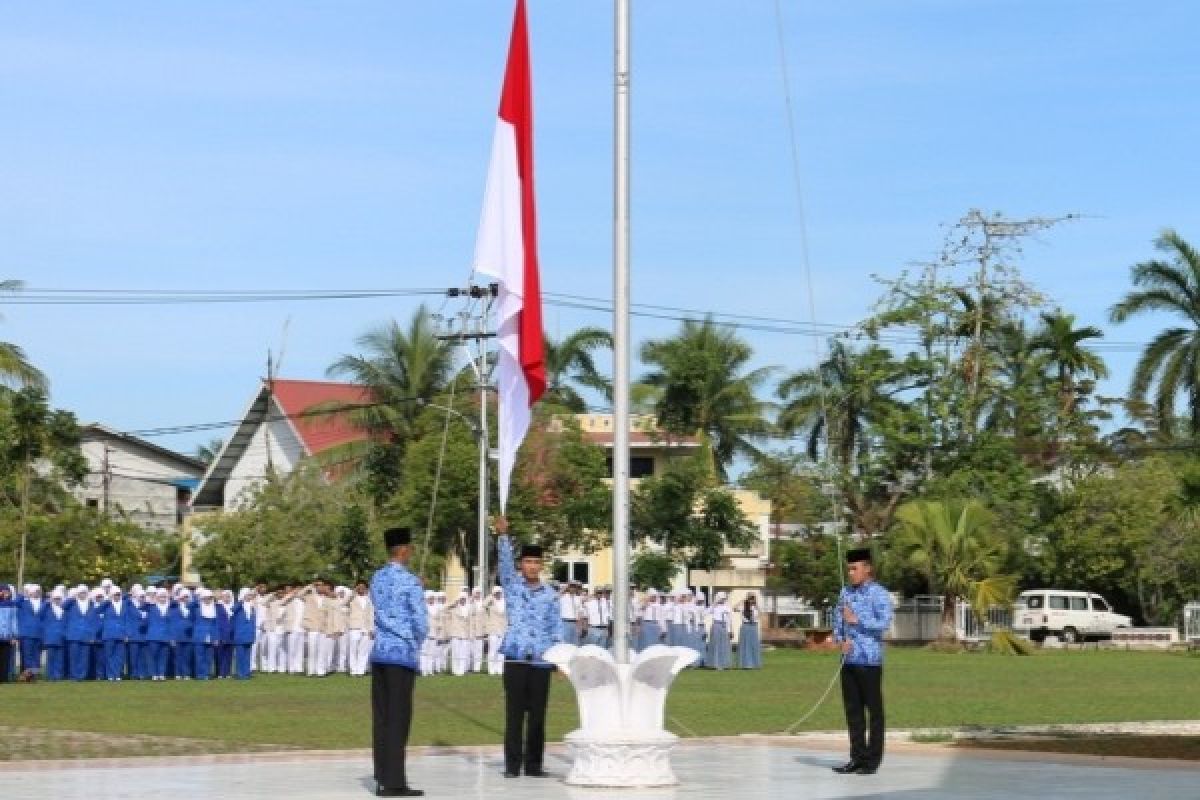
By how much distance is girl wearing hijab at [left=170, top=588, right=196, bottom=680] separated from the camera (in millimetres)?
35406

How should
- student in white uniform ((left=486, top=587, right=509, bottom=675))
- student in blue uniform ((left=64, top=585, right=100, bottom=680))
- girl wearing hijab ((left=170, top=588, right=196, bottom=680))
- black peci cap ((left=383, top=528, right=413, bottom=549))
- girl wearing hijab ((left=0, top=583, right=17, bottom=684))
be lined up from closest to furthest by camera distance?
black peci cap ((left=383, top=528, right=413, bottom=549)) < girl wearing hijab ((left=0, top=583, right=17, bottom=684)) < student in blue uniform ((left=64, top=585, right=100, bottom=680)) < girl wearing hijab ((left=170, top=588, right=196, bottom=680)) < student in white uniform ((left=486, top=587, right=509, bottom=675))

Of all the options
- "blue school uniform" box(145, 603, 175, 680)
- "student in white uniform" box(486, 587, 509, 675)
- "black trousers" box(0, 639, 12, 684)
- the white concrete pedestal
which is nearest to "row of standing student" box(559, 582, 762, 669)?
"student in white uniform" box(486, 587, 509, 675)

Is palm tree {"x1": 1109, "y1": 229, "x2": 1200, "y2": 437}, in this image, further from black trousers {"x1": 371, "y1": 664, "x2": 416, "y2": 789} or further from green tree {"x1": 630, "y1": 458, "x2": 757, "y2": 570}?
black trousers {"x1": 371, "y1": 664, "x2": 416, "y2": 789}

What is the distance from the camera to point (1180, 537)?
208ft

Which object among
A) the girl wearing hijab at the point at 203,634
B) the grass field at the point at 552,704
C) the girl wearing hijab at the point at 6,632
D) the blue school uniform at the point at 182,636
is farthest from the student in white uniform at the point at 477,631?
the girl wearing hijab at the point at 6,632

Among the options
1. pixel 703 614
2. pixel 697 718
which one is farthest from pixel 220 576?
pixel 697 718

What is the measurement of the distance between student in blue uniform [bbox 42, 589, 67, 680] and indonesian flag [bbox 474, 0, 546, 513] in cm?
1894

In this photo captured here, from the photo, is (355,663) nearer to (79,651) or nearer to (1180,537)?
(79,651)

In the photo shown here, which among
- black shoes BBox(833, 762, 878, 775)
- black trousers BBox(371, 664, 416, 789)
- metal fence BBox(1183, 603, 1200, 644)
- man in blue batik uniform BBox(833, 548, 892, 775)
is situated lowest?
black shoes BBox(833, 762, 878, 775)

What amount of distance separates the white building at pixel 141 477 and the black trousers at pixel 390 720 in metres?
72.3

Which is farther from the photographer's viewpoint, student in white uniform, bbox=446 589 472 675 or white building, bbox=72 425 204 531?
white building, bbox=72 425 204 531

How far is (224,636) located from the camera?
119ft

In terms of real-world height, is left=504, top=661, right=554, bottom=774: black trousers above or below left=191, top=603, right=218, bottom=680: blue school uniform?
below

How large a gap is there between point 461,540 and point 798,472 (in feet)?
50.2
